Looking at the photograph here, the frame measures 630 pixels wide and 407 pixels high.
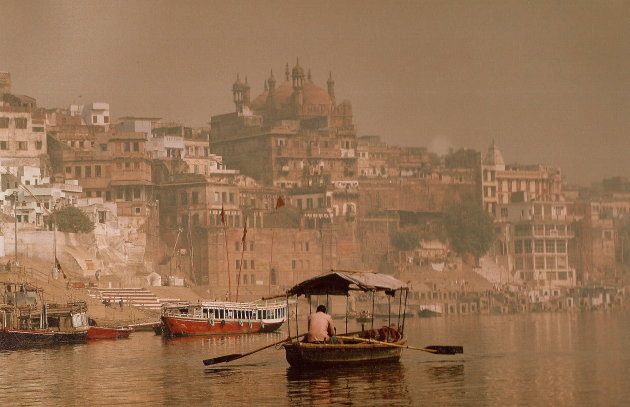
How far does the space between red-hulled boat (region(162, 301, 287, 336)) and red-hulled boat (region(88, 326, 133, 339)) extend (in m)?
1.42

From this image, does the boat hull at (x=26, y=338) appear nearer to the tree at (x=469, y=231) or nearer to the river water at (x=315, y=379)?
the river water at (x=315, y=379)

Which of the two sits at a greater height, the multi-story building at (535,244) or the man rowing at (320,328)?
the multi-story building at (535,244)

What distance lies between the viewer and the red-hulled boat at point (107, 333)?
52969 millimetres

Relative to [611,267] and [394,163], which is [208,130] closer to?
[394,163]

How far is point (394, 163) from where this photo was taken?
11075 centimetres

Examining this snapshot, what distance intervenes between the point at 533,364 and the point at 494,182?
77.5m

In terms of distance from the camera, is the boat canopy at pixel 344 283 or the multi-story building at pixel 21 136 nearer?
the boat canopy at pixel 344 283

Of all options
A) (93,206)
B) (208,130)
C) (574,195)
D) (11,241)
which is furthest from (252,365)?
(574,195)

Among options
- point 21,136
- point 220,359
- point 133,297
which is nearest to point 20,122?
point 21,136

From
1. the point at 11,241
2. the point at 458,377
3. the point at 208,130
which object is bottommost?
the point at 458,377

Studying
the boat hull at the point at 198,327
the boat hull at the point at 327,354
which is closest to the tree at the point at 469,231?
the boat hull at the point at 198,327

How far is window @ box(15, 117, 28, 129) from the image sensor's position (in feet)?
275

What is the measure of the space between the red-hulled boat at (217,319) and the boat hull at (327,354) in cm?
2443

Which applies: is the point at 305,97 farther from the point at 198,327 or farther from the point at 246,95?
the point at 198,327
